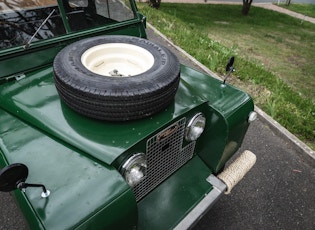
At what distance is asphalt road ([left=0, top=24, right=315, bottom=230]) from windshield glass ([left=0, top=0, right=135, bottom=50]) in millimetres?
1543

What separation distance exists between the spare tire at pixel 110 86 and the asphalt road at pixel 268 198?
1.47m

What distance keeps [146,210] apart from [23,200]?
82cm

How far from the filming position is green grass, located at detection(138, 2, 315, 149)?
4422 mm

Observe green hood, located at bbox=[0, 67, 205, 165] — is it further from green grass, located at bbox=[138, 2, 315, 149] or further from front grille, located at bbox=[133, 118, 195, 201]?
green grass, located at bbox=[138, 2, 315, 149]

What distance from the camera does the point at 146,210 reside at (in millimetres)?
1921

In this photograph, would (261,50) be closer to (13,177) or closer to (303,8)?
(13,177)

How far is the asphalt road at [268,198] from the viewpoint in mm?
2635

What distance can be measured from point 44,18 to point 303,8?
57.3 ft

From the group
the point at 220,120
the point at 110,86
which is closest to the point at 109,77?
the point at 110,86

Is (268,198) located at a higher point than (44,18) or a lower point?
lower

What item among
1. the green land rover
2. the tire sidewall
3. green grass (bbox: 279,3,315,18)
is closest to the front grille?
the green land rover

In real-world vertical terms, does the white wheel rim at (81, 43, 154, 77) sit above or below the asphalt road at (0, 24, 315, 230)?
above

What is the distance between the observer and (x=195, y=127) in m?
2.03

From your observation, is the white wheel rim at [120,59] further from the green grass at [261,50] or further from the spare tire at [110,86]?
the green grass at [261,50]
